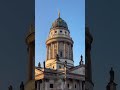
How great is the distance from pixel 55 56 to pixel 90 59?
0.45 m

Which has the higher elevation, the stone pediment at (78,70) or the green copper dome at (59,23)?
the green copper dome at (59,23)

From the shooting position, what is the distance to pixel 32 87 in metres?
3.88

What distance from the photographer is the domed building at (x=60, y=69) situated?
3863mm

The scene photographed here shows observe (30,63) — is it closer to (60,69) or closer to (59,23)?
(60,69)

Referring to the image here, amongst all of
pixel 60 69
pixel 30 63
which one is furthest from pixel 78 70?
pixel 30 63

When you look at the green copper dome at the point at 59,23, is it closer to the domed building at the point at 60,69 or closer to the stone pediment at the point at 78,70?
the domed building at the point at 60,69

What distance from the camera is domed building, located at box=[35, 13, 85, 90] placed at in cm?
386

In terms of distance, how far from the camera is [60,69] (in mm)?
3939

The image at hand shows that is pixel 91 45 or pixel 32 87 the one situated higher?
pixel 91 45

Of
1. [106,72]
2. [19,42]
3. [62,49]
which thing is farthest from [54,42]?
[106,72]

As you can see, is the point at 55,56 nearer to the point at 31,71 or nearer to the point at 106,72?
the point at 31,71

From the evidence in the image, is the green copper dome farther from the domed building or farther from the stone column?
the stone column

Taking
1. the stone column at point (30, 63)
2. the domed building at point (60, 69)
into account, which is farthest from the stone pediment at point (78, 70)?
the stone column at point (30, 63)

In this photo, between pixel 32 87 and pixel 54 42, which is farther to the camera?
pixel 54 42
